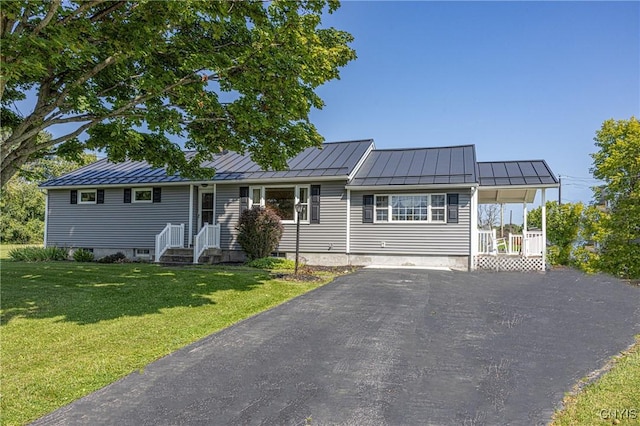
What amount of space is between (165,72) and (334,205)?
7.83 metres

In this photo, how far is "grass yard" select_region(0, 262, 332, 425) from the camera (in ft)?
12.0

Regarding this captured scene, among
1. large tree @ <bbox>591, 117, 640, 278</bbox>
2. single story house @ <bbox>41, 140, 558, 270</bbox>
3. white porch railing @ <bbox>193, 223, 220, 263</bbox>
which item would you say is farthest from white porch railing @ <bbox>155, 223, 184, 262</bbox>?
large tree @ <bbox>591, 117, 640, 278</bbox>

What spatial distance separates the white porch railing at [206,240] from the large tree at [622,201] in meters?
A: 12.8

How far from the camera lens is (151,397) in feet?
11.1

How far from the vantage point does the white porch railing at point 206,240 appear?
13.5 m

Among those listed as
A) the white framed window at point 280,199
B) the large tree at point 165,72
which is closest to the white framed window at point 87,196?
the white framed window at point 280,199

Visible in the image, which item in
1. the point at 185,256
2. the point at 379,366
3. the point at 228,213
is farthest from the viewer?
the point at 228,213

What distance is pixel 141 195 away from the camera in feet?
51.5

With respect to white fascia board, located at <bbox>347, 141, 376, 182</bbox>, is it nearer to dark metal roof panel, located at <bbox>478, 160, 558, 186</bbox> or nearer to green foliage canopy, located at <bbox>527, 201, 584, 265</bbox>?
dark metal roof panel, located at <bbox>478, 160, 558, 186</bbox>

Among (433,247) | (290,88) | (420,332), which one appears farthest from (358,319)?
(433,247)

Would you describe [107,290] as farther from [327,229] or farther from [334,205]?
[334,205]

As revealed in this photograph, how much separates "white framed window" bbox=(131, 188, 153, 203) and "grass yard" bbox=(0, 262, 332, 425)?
17.5ft

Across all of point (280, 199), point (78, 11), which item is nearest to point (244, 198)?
point (280, 199)

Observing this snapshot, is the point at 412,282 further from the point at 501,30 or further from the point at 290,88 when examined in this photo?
the point at 501,30
